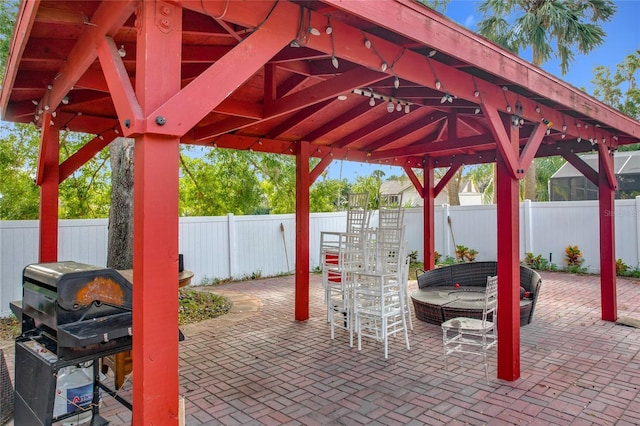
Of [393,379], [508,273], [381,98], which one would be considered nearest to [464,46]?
[381,98]

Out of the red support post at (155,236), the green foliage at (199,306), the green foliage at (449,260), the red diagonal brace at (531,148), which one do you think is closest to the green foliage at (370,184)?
the green foliage at (449,260)

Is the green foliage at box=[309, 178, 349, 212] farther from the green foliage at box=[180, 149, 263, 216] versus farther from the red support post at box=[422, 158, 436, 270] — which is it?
the red support post at box=[422, 158, 436, 270]

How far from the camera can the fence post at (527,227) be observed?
372 inches

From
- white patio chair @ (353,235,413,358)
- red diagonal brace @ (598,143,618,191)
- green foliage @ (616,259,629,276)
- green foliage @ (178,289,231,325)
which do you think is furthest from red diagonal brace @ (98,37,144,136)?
green foliage @ (616,259,629,276)

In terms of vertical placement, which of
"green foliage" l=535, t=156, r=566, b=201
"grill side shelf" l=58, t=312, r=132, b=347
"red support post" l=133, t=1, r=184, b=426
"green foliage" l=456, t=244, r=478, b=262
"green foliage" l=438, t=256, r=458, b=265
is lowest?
A: "green foliage" l=438, t=256, r=458, b=265

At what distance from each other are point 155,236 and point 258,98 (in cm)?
292

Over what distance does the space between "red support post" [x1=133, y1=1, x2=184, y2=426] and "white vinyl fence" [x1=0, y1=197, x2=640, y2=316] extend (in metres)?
5.43

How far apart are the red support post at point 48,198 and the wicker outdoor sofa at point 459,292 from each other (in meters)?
4.25

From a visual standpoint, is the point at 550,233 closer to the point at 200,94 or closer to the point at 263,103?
the point at 263,103

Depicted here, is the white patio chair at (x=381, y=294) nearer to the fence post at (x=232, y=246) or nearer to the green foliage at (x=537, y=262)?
the fence post at (x=232, y=246)

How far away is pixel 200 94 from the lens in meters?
1.71

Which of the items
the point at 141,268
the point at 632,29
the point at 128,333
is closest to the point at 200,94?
the point at 141,268

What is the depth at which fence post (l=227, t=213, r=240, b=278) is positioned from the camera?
8.23 metres

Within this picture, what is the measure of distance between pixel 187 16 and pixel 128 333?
1.93 metres
